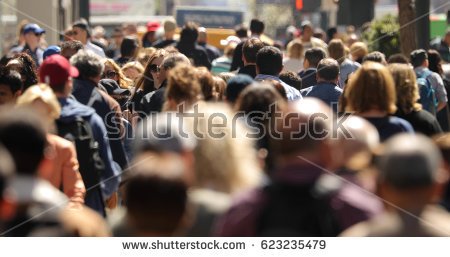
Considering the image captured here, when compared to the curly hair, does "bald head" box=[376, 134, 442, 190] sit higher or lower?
higher

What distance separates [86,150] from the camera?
805 centimetres

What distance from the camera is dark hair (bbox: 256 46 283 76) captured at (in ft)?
35.3

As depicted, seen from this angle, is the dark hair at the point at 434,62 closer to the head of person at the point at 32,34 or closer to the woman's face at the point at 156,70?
the woman's face at the point at 156,70

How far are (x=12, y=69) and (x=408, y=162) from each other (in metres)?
5.85

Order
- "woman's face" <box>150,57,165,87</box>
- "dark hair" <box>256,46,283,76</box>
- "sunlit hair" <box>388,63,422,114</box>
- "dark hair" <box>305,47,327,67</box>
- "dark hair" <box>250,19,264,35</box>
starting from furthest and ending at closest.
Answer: "dark hair" <box>250,19,264,35</box>, "dark hair" <box>305,47,327,67</box>, "dark hair" <box>256,46,283,76</box>, "woman's face" <box>150,57,165,87</box>, "sunlit hair" <box>388,63,422,114</box>

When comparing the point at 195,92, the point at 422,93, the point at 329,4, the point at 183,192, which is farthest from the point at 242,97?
the point at 329,4

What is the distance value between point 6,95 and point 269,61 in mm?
2558

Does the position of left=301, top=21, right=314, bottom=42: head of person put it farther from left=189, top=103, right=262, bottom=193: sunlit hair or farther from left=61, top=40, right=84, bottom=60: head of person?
left=189, top=103, right=262, bottom=193: sunlit hair

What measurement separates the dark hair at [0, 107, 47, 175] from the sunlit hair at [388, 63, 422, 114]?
12.8 feet

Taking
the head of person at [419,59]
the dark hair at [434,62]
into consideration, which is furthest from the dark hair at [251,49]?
the dark hair at [434,62]

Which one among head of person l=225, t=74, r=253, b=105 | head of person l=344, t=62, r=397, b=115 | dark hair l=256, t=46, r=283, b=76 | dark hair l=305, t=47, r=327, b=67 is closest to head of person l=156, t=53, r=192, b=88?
dark hair l=256, t=46, r=283, b=76

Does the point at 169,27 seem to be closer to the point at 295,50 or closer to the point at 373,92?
the point at 295,50

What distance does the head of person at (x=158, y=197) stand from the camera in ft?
15.2
